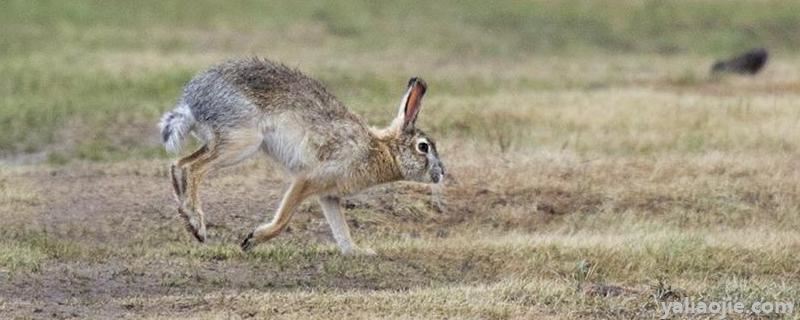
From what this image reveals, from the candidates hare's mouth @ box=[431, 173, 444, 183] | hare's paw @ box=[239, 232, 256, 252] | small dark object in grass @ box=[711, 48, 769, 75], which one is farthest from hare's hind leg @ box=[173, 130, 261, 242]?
small dark object in grass @ box=[711, 48, 769, 75]

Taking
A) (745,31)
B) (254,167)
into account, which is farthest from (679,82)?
(254,167)

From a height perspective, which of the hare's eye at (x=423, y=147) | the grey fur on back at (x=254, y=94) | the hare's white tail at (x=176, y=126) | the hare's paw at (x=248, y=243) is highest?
the grey fur on back at (x=254, y=94)

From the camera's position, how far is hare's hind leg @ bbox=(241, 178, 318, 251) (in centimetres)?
1059

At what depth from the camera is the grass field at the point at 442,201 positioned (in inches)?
377

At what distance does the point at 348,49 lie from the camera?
92.0 ft

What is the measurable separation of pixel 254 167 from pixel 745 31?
66.2ft

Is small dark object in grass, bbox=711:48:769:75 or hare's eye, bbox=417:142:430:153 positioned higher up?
hare's eye, bbox=417:142:430:153

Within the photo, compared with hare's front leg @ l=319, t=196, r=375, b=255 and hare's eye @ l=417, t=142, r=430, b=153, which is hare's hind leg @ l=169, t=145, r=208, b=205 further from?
hare's eye @ l=417, t=142, r=430, b=153

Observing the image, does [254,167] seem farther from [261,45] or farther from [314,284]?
[261,45]

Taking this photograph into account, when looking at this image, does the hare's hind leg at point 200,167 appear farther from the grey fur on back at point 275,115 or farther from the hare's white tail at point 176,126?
the hare's white tail at point 176,126

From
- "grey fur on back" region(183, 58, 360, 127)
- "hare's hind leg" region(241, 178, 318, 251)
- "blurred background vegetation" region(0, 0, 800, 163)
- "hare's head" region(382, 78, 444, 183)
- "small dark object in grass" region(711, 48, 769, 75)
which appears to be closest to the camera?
"hare's hind leg" region(241, 178, 318, 251)

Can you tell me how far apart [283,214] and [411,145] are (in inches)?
42.9

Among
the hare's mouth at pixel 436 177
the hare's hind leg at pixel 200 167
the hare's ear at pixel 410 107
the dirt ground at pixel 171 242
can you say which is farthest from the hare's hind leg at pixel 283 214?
the hare's mouth at pixel 436 177

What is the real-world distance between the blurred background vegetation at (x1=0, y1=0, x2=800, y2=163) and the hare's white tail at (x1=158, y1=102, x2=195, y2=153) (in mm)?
5416
